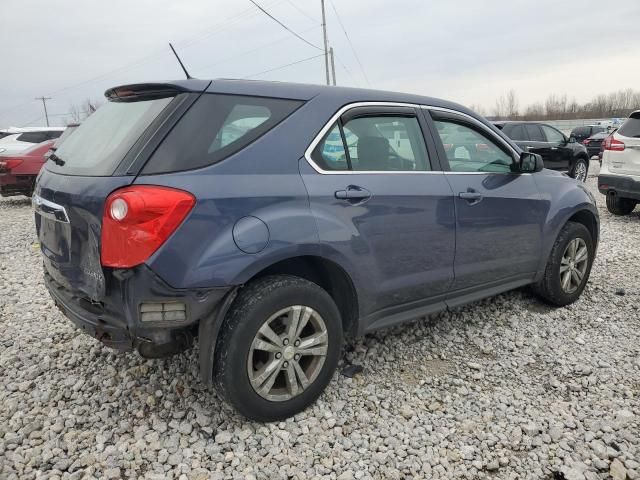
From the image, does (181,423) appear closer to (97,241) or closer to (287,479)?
(287,479)

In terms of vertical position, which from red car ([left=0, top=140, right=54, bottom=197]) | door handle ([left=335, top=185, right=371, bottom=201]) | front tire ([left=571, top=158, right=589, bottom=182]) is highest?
door handle ([left=335, top=185, right=371, bottom=201])

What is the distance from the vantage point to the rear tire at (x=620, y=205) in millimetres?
→ 8383

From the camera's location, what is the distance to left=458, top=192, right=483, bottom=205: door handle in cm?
321

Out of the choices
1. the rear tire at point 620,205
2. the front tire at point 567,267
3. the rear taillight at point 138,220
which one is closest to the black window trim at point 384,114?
the rear taillight at point 138,220

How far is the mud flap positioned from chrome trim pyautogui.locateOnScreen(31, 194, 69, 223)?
852mm

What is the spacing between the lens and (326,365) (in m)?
2.68

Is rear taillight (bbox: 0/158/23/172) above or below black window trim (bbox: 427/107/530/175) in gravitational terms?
below

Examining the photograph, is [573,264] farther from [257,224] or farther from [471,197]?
[257,224]

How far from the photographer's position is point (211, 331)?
2.32 metres

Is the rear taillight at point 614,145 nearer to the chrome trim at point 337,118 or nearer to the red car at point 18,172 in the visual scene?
the chrome trim at point 337,118

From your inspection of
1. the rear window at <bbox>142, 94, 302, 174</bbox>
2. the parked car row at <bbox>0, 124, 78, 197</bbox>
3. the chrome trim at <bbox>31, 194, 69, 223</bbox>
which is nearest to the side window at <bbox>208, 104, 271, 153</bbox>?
the rear window at <bbox>142, 94, 302, 174</bbox>

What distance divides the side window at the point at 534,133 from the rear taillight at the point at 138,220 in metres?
11.7

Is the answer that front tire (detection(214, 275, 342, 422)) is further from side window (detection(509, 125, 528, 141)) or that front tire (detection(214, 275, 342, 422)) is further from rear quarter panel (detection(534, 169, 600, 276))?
side window (detection(509, 125, 528, 141))

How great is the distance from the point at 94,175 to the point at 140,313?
0.69 metres
